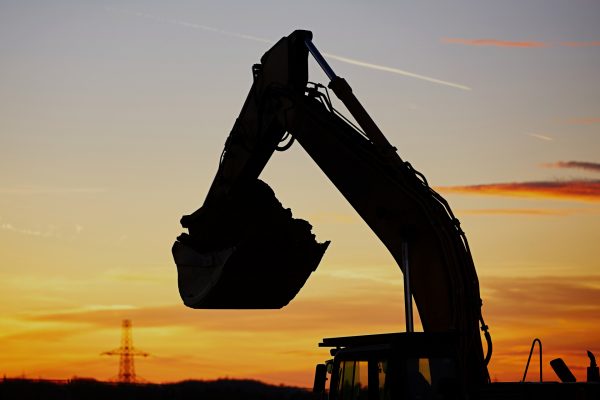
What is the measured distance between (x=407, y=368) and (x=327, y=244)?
19.0ft

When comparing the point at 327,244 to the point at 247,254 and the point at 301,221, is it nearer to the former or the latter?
the point at 301,221

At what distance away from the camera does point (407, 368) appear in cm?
1198

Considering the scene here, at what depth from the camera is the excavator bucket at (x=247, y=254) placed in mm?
16828

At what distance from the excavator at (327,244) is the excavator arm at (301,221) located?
0.06ft

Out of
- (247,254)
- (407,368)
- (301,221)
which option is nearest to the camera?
(407,368)

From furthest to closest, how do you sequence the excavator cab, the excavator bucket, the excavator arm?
the excavator bucket
the excavator arm
the excavator cab

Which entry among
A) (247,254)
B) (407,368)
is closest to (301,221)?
(247,254)

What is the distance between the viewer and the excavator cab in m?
11.9

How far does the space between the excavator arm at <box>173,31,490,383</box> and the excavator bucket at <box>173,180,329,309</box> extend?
0.06ft

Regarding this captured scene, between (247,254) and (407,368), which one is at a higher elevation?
(247,254)

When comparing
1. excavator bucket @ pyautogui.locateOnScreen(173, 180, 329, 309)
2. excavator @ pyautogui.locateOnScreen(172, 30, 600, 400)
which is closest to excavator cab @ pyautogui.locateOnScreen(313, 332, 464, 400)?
excavator @ pyautogui.locateOnScreen(172, 30, 600, 400)

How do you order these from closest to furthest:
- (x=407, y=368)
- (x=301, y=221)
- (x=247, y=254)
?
(x=407, y=368) < (x=247, y=254) < (x=301, y=221)

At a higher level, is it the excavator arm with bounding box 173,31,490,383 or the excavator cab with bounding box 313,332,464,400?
the excavator arm with bounding box 173,31,490,383

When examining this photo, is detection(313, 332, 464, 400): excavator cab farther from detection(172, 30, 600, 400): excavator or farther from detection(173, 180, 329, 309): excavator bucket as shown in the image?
detection(173, 180, 329, 309): excavator bucket
